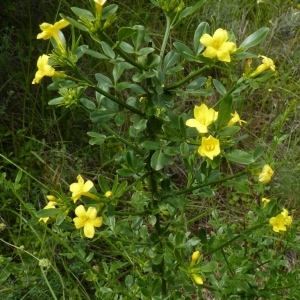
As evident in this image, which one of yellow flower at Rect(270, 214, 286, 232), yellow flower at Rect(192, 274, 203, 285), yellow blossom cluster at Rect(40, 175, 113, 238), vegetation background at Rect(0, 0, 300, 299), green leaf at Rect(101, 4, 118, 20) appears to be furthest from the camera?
vegetation background at Rect(0, 0, 300, 299)

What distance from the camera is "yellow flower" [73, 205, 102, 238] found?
1.03 metres

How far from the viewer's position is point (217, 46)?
939 millimetres

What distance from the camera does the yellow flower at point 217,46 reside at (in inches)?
36.6

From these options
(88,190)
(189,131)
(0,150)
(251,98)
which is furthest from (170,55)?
(251,98)

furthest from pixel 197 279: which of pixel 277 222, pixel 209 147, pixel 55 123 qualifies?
pixel 55 123

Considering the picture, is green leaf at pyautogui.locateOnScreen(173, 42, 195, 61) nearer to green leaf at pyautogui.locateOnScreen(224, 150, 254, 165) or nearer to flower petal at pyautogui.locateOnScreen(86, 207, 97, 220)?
green leaf at pyautogui.locateOnScreen(224, 150, 254, 165)

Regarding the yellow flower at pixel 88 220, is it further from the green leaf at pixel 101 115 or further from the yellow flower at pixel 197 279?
the yellow flower at pixel 197 279

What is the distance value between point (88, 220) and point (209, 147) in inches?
12.1

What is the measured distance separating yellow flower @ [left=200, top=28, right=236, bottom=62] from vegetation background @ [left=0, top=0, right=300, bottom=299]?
4.04 feet

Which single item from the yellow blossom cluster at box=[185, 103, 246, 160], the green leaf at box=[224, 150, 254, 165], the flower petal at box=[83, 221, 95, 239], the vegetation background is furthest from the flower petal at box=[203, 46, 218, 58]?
the vegetation background

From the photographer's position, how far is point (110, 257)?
2.16m

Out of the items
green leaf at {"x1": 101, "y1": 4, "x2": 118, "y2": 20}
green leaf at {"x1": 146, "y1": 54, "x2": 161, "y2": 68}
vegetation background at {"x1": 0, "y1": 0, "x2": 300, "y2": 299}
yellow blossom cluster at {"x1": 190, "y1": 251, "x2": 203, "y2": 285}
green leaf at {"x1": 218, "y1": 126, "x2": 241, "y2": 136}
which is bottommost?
vegetation background at {"x1": 0, "y1": 0, "x2": 300, "y2": 299}

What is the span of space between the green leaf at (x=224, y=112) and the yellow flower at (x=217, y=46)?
77 mm

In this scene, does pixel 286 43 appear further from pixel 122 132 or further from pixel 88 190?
pixel 88 190
